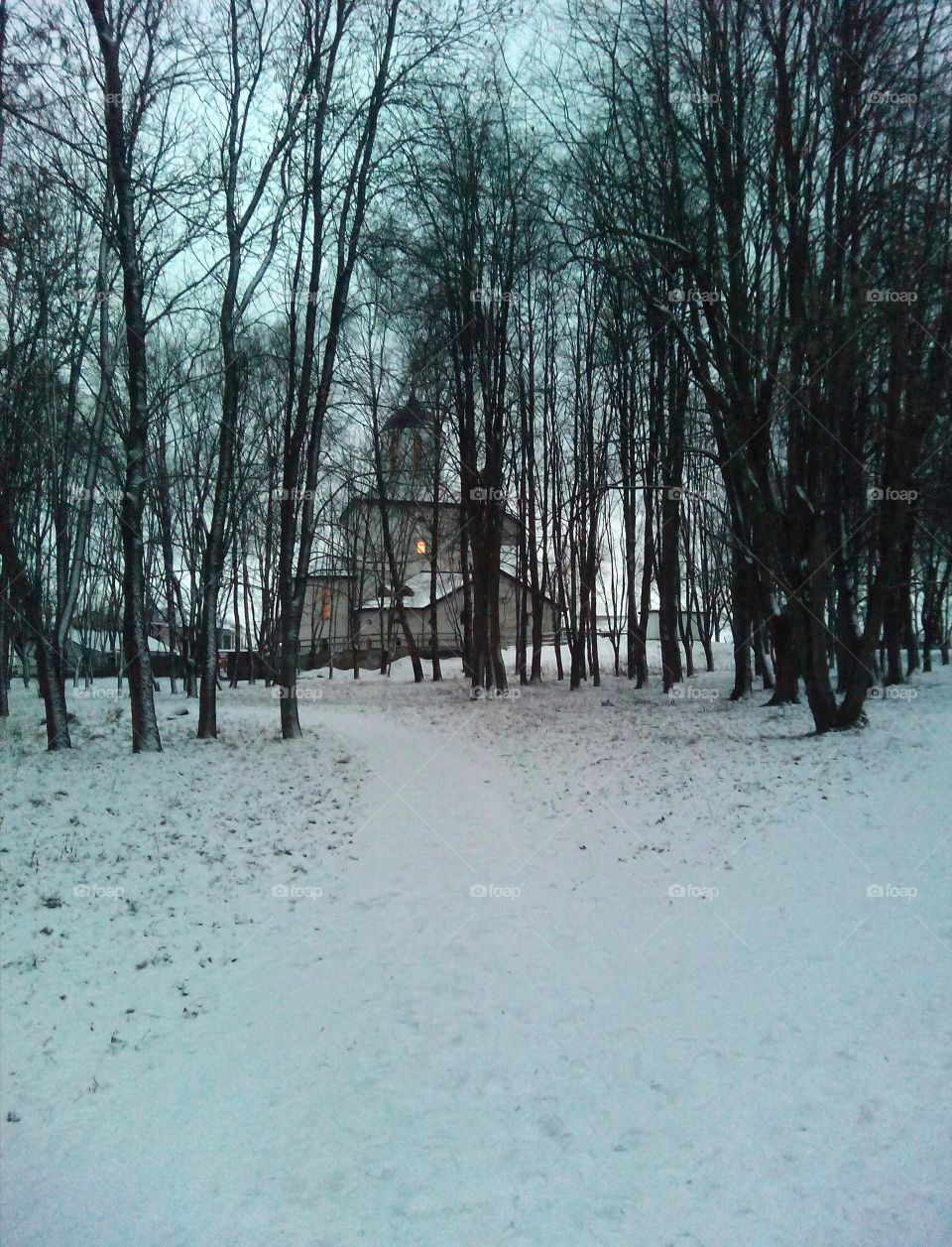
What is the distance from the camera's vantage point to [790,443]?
1523 centimetres

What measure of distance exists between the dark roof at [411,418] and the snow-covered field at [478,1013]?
14.1 m

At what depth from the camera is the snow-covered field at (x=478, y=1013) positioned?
13.0 feet

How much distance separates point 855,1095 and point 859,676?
10161mm

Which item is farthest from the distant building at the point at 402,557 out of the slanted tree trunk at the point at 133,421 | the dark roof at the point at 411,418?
the slanted tree trunk at the point at 133,421

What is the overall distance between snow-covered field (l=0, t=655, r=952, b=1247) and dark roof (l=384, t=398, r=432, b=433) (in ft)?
46.2

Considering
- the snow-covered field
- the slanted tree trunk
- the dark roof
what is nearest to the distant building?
the dark roof

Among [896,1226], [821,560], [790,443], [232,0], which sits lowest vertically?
[896,1226]

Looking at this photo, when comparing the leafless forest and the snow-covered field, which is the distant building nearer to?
the leafless forest

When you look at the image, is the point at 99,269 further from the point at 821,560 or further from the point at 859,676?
the point at 859,676

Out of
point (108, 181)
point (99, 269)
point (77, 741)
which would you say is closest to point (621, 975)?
point (77, 741)

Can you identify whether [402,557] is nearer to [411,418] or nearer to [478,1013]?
[411,418]

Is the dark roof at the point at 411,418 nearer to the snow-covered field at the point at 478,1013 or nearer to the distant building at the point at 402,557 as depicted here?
the distant building at the point at 402,557

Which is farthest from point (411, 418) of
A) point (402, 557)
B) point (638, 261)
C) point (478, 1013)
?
point (478, 1013)

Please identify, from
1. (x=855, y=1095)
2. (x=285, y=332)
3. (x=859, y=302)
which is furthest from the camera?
(x=285, y=332)
